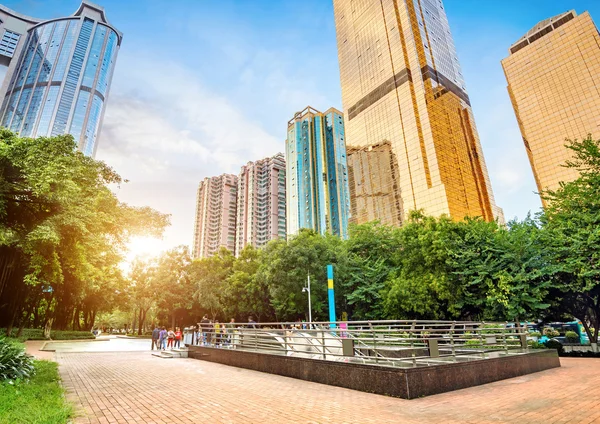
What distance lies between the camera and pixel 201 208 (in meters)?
127

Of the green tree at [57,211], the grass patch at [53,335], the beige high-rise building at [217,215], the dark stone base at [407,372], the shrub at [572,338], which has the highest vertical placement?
the beige high-rise building at [217,215]

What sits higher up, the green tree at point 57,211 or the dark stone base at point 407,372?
the green tree at point 57,211

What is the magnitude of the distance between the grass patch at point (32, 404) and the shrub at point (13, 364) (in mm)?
402

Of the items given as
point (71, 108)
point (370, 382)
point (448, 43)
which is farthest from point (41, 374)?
point (71, 108)

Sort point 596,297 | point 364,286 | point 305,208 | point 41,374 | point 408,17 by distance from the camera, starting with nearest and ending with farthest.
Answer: point 41,374, point 596,297, point 364,286, point 408,17, point 305,208

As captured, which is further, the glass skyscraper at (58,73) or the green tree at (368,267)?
the glass skyscraper at (58,73)

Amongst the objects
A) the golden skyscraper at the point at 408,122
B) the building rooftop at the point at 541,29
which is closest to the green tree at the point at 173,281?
the golden skyscraper at the point at 408,122

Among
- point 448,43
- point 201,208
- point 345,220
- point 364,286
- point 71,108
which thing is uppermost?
point 448,43

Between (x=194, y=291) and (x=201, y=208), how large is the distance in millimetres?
84048

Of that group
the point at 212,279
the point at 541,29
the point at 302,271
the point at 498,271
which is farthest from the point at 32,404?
the point at 541,29

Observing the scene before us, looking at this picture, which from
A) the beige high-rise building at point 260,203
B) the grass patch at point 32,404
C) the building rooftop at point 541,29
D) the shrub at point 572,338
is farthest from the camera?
the beige high-rise building at point 260,203

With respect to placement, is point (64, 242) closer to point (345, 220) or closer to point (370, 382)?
point (370, 382)

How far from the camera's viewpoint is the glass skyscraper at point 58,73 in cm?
10862

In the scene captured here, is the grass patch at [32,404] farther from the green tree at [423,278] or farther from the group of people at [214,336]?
the green tree at [423,278]
